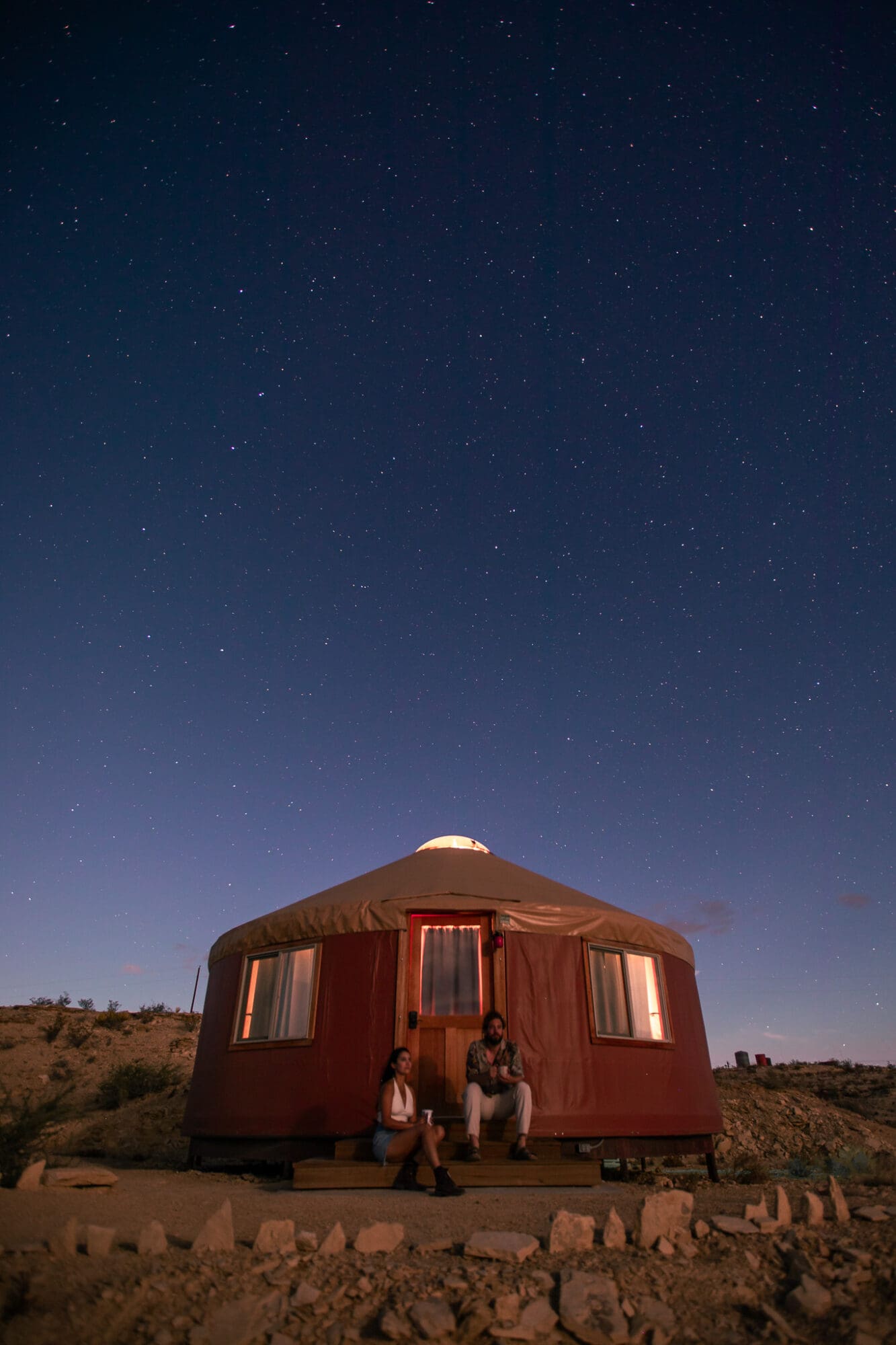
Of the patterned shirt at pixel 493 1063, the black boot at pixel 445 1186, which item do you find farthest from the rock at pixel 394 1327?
the patterned shirt at pixel 493 1063

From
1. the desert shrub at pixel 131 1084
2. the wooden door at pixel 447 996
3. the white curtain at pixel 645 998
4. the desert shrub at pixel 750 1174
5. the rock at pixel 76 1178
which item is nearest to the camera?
the rock at pixel 76 1178

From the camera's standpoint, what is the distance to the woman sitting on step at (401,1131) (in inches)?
182

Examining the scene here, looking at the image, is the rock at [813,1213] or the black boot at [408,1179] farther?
the black boot at [408,1179]

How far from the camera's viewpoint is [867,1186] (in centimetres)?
422

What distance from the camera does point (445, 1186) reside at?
435 centimetres

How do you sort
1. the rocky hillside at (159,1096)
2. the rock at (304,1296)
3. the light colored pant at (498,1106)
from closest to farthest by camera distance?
the rock at (304,1296), the light colored pant at (498,1106), the rocky hillside at (159,1096)

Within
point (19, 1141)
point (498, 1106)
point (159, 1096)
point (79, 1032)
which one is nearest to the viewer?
point (19, 1141)

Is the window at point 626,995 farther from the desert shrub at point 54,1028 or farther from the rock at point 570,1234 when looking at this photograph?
the desert shrub at point 54,1028

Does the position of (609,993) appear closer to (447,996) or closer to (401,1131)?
(447,996)

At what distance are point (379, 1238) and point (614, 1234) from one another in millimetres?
823

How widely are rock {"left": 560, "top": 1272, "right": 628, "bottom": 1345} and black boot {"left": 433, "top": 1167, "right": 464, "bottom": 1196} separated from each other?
2041 mm

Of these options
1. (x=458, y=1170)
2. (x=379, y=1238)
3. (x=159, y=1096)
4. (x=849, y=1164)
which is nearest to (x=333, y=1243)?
(x=379, y=1238)

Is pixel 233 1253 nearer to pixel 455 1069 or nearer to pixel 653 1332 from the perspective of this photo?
pixel 653 1332

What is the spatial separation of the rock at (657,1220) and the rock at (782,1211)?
328 mm
